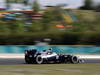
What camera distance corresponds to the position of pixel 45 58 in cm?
1627

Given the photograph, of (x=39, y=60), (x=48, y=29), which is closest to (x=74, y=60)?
(x=39, y=60)

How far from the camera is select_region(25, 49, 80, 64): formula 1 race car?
16188 millimetres

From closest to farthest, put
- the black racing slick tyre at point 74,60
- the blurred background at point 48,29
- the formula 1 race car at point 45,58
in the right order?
the formula 1 race car at point 45,58 < the black racing slick tyre at point 74,60 < the blurred background at point 48,29

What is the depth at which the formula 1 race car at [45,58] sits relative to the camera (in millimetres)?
16188

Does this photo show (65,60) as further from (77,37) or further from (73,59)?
(77,37)

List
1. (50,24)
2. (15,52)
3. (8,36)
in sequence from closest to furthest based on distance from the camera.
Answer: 1. (15,52)
2. (8,36)
3. (50,24)

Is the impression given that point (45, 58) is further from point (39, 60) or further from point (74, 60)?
point (74, 60)

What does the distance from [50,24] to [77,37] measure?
855 centimetres

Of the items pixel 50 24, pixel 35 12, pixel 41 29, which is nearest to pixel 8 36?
pixel 41 29

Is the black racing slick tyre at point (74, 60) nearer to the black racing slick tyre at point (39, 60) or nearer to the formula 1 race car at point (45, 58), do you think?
the formula 1 race car at point (45, 58)

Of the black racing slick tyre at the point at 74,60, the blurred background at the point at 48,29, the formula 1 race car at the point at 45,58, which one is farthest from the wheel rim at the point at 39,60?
the blurred background at the point at 48,29

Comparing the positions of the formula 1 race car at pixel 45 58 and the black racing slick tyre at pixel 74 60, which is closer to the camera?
the formula 1 race car at pixel 45 58

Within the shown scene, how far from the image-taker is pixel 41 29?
43.6 metres

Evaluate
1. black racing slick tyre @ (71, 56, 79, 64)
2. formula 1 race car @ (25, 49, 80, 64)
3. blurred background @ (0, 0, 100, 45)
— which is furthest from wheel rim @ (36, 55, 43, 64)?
blurred background @ (0, 0, 100, 45)
